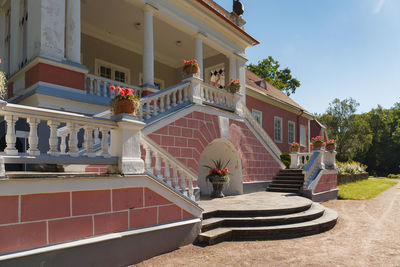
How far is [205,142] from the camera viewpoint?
8.88 metres

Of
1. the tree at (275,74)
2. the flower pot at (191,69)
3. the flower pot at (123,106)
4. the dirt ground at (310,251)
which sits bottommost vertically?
the dirt ground at (310,251)

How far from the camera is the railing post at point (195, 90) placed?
8664 mm

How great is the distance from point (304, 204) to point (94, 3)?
9434 mm

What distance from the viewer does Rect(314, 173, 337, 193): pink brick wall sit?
1145cm

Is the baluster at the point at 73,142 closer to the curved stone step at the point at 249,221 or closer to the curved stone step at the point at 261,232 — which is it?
the curved stone step at the point at 261,232

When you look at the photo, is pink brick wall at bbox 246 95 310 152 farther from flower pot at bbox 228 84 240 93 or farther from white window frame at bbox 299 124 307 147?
flower pot at bbox 228 84 240 93

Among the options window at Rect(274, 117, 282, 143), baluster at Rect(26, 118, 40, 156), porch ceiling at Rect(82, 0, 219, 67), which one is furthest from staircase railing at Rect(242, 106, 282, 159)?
baluster at Rect(26, 118, 40, 156)

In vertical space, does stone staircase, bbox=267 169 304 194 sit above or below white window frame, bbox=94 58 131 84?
below

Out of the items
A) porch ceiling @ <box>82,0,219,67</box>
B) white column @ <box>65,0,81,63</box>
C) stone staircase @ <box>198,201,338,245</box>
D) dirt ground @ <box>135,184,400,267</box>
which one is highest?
porch ceiling @ <box>82,0,219,67</box>

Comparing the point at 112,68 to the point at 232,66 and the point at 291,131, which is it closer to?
the point at 232,66

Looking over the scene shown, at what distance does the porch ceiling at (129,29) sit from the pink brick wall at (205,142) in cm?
452

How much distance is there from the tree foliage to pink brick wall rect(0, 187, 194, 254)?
28.3 metres

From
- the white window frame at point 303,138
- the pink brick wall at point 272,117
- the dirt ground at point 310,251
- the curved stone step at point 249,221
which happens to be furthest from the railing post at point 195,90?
the white window frame at point 303,138

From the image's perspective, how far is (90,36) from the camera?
11.4 meters
